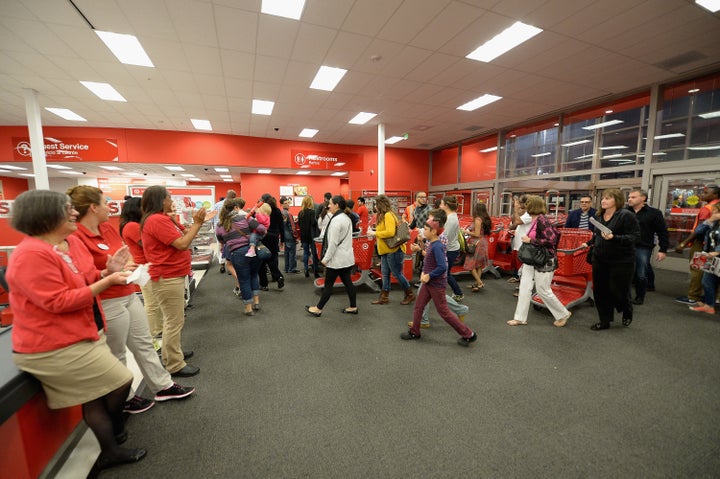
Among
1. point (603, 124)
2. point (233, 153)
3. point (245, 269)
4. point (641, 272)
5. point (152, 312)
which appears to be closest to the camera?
point (152, 312)

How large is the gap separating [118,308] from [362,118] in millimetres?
7952

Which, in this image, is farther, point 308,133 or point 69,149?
point 308,133

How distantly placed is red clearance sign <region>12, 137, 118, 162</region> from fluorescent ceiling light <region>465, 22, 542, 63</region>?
33.6 feet

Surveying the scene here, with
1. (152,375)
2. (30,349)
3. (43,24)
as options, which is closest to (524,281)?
(152,375)

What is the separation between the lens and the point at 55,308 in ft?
4.15

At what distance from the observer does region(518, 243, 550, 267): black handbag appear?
3.40 metres

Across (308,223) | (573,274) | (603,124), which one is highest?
(603,124)

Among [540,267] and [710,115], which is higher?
[710,115]

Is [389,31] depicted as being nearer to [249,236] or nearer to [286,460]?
[249,236]

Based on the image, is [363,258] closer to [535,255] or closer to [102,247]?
[535,255]

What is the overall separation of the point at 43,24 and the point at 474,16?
5953 millimetres

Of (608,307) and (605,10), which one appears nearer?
(608,307)

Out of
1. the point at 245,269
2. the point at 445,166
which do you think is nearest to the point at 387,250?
the point at 245,269

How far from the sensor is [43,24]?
397 centimetres
